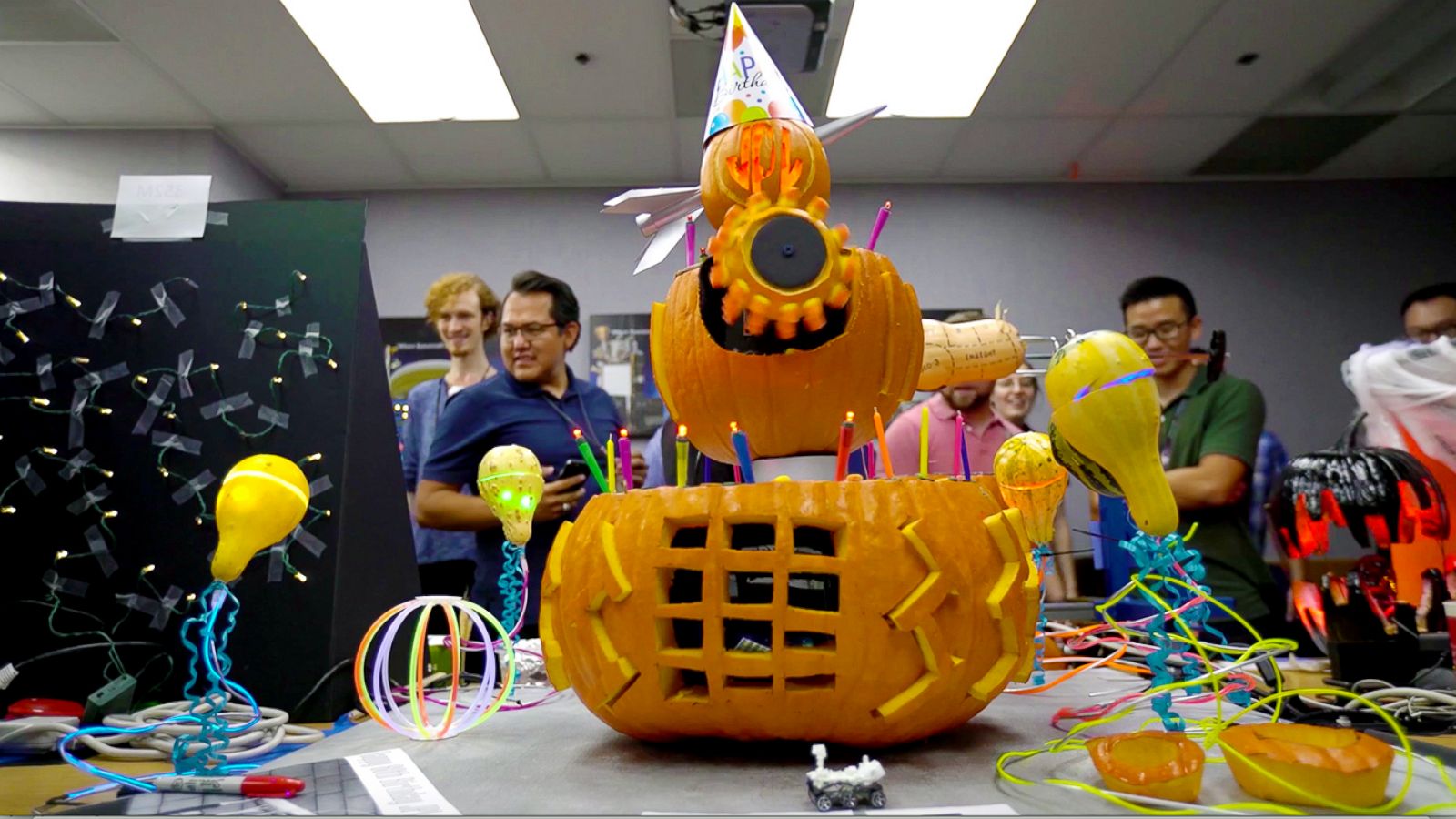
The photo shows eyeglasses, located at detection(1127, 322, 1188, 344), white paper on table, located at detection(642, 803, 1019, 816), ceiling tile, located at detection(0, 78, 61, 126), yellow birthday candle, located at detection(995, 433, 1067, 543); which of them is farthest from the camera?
ceiling tile, located at detection(0, 78, 61, 126)

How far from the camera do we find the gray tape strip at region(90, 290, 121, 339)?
3.99ft

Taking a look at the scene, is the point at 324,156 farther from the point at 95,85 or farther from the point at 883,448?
the point at 883,448

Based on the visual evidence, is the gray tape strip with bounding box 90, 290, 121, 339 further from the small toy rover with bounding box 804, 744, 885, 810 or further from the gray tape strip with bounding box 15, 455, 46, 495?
the small toy rover with bounding box 804, 744, 885, 810

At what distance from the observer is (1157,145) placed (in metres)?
3.88

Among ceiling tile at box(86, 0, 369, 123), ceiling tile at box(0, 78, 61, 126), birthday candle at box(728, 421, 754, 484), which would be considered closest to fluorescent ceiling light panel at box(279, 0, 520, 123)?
ceiling tile at box(86, 0, 369, 123)

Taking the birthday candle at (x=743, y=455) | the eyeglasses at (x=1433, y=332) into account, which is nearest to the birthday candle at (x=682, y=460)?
the birthday candle at (x=743, y=455)

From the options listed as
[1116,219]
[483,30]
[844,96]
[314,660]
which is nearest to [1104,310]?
[1116,219]

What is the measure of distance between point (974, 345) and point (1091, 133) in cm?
299

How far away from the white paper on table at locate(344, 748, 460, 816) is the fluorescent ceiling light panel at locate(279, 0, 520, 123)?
100 inches

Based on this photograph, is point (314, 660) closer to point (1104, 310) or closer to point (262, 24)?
point (262, 24)

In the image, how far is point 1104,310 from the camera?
166 inches

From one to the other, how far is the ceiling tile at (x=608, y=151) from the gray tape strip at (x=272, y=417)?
265 centimetres

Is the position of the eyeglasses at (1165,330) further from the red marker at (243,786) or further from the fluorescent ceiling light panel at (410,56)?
the fluorescent ceiling light panel at (410,56)

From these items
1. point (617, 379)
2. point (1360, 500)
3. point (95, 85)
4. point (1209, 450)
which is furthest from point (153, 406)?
point (617, 379)
